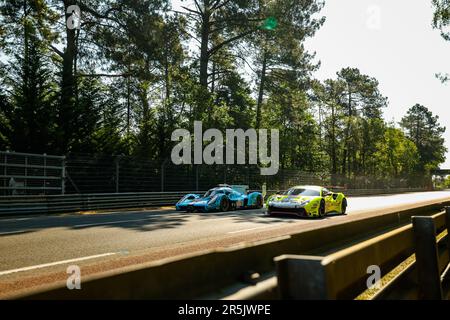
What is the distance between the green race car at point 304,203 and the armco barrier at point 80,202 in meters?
7.92

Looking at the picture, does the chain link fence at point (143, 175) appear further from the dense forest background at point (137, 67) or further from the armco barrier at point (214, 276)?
the armco barrier at point (214, 276)

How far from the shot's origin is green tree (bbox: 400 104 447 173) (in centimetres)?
12644

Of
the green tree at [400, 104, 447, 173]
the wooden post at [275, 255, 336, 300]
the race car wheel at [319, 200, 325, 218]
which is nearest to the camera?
the wooden post at [275, 255, 336, 300]

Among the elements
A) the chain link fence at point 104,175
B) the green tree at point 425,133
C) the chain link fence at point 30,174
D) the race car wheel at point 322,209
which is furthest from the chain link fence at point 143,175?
the green tree at point 425,133

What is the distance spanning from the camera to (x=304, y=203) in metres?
15.0

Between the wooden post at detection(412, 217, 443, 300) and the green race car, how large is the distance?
10.6 metres

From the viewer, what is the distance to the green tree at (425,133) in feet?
415

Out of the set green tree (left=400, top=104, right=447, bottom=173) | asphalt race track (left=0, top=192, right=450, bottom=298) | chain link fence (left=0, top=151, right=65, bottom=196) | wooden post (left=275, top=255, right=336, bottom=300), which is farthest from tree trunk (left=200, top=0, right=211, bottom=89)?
green tree (left=400, top=104, right=447, bottom=173)

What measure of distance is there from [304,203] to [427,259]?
10.9 m

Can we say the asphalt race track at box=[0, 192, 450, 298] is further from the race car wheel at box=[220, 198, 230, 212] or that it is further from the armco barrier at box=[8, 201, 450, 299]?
the race car wheel at box=[220, 198, 230, 212]

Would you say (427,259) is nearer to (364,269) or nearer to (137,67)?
(364,269)

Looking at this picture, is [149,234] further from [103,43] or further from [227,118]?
[227,118]

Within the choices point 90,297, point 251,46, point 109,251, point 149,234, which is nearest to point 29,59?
point 149,234

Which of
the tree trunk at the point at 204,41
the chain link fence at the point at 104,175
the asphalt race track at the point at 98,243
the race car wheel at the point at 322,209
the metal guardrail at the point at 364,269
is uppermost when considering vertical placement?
the tree trunk at the point at 204,41
